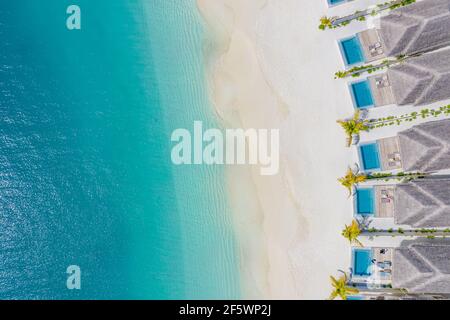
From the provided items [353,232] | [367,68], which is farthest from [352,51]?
[353,232]

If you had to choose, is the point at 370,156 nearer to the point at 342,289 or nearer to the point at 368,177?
the point at 368,177

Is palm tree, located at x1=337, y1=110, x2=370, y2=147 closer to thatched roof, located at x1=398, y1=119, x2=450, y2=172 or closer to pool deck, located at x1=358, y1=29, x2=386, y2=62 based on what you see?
thatched roof, located at x1=398, y1=119, x2=450, y2=172

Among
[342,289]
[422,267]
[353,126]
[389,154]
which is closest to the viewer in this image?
[422,267]

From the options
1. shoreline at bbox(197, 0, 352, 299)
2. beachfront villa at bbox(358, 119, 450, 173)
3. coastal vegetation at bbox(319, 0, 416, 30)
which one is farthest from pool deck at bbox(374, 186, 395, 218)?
coastal vegetation at bbox(319, 0, 416, 30)

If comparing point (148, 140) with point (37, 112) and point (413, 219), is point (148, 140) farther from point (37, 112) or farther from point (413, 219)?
point (413, 219)

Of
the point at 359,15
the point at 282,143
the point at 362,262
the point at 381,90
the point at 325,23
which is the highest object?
the point at 359,15
